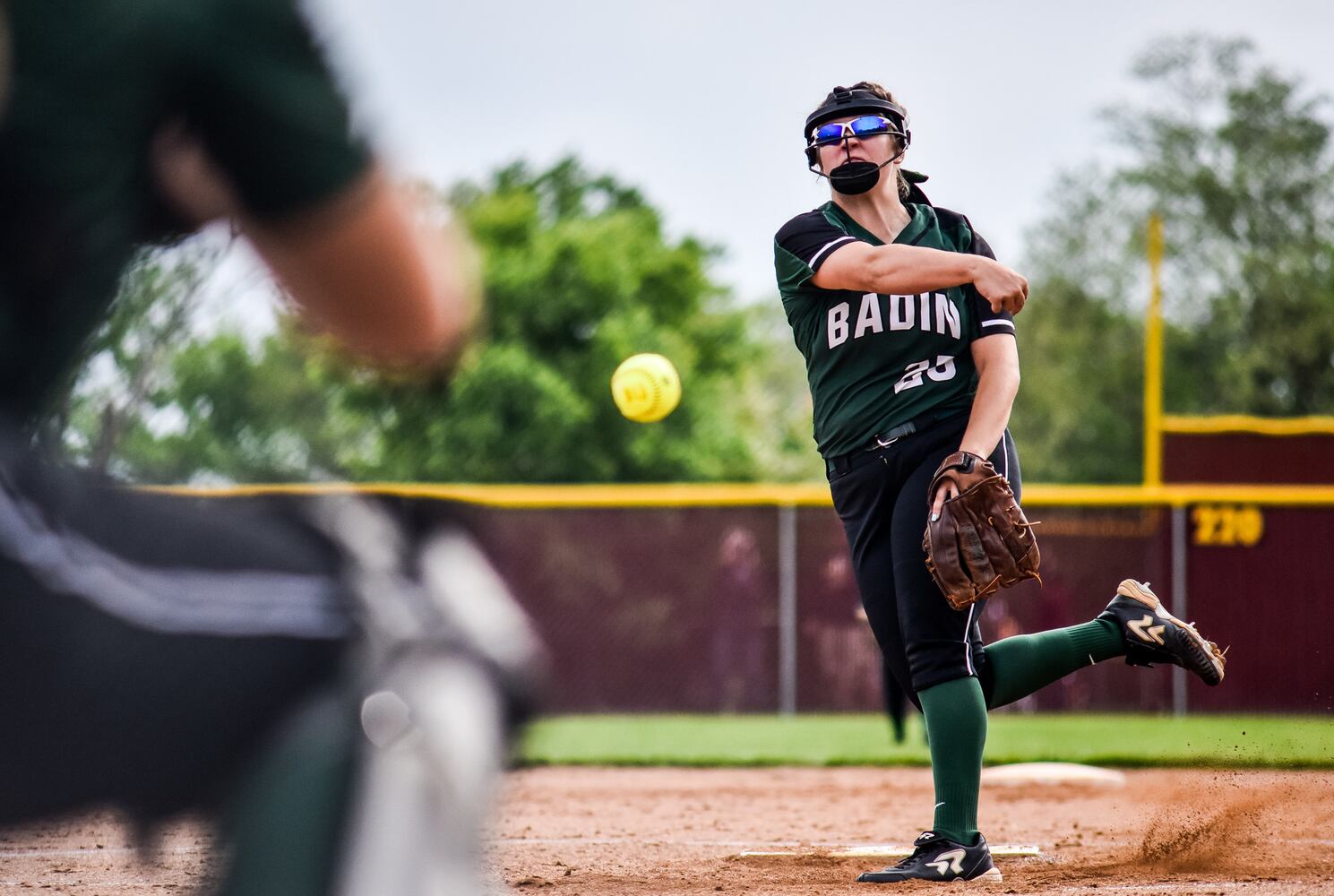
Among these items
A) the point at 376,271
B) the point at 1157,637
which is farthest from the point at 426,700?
the point at 1157,637

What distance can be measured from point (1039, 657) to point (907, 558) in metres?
0.50

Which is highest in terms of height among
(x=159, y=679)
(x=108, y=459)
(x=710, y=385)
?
(x=710, y=385)

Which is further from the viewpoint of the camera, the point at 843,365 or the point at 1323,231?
the point at 1323,231

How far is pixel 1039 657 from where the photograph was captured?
3.97 m

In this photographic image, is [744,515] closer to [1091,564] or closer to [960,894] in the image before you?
[1091,564]

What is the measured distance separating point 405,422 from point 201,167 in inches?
15.0

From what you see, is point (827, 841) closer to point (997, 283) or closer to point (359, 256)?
point (997, 283)

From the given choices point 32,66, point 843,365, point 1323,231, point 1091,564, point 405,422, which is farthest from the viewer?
point 1323,231

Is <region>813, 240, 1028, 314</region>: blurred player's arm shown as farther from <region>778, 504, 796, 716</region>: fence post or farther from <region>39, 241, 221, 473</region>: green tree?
<region>778, 504, 796, 716</region>: fence post

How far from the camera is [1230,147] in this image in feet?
112

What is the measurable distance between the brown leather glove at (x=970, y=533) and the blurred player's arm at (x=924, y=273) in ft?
1.32

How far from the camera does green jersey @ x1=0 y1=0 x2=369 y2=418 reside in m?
1.24

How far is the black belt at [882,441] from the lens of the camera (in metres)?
3.87

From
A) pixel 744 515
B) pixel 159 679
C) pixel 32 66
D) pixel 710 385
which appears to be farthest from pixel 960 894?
pixel 710 385
